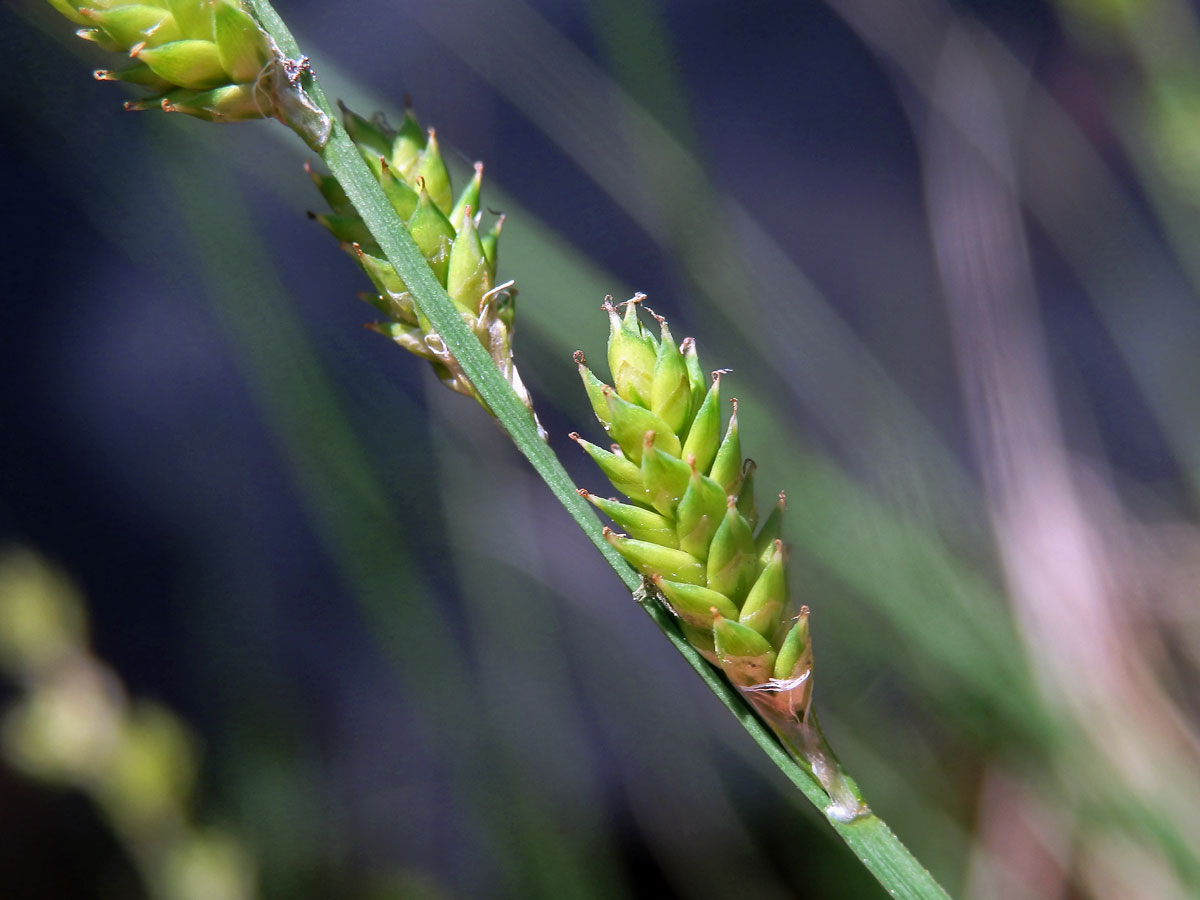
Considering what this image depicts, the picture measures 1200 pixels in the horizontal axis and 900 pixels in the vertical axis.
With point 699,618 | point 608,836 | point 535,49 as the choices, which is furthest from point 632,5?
point 608,836

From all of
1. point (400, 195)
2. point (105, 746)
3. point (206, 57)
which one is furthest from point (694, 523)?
point (105, 746)

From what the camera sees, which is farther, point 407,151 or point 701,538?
point 407,151

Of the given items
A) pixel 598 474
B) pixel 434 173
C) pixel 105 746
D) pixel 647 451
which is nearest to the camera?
pixel 647 451

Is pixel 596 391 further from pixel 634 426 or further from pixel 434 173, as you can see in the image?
pixel 434 173

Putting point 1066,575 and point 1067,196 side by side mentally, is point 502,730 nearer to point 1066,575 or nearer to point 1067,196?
point 1066,575

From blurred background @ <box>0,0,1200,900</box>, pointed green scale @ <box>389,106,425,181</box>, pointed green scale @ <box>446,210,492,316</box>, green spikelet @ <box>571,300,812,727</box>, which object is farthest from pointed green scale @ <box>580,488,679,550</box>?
blurred background @ <box>0,0,1200,900</box>

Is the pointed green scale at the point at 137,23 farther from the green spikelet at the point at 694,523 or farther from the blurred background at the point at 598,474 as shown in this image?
the blurred background at the point at 598,474
